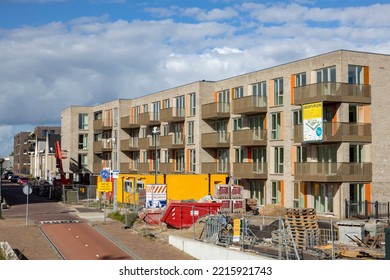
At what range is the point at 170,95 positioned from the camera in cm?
6294

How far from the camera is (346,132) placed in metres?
39.1

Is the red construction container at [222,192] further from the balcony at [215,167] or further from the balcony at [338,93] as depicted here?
the balcony at [215,167]

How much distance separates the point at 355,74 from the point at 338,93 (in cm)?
227

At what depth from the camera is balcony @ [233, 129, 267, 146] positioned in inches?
1867

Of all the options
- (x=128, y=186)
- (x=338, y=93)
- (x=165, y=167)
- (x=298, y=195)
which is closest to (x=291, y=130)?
(x=298, y=195)

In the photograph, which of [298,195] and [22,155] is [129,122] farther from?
[22,155]

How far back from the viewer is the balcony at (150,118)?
64750mm

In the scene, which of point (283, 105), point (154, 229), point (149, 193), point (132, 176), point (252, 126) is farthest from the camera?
point (132, 176)

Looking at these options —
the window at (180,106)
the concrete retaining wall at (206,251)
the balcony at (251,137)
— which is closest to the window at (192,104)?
the window at (180,106)

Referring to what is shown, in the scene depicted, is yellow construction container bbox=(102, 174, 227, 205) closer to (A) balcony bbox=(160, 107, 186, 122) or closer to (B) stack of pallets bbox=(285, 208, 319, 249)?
(A) balcony bbox=(160, 107, 186, 122)

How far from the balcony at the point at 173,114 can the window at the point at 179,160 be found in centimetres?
347

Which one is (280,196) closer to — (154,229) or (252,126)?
(252,126)

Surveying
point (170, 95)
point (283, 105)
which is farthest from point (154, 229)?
point (170, 95)
